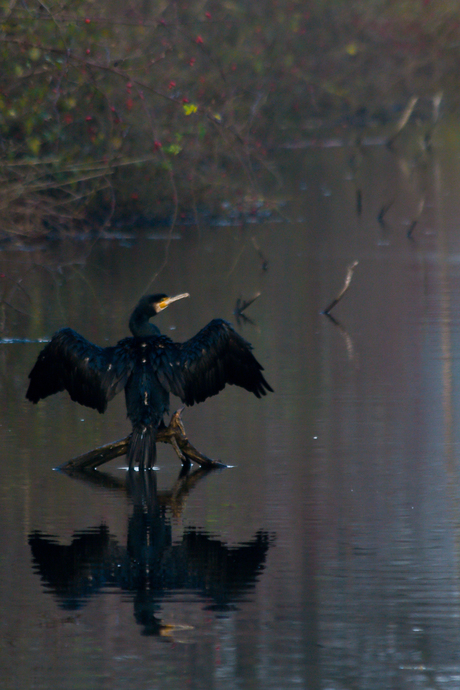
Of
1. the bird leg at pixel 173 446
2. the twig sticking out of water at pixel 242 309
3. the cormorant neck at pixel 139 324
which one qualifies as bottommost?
the bird leg at pixel 173 446

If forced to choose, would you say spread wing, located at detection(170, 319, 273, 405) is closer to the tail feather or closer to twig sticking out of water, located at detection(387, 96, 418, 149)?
the tail feather

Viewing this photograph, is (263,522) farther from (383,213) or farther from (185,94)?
(383,213)

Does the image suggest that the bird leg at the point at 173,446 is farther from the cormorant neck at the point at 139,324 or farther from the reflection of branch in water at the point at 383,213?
the reflection of branch in water at the point at 383,213

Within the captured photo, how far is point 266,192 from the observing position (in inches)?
1147

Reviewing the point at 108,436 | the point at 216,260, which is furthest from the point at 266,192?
the point at 108,436

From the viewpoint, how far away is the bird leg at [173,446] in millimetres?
9047

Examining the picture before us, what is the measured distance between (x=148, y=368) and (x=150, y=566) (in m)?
2.00

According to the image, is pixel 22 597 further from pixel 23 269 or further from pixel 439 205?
pixel 439 205

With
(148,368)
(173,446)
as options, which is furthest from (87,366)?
(173,446)

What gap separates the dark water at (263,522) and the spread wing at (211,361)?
1.69 feet

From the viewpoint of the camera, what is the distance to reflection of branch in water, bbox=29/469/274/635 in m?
6.64

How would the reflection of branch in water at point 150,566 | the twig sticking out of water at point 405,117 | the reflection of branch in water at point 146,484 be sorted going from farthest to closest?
the twig sticking out of water at point 405,117, the reflection of branch in water at point 146,484, the reflection of branch in water at point 150,566

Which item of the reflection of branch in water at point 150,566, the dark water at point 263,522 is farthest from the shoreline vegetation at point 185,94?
the reflection of branch in water at point 150,566

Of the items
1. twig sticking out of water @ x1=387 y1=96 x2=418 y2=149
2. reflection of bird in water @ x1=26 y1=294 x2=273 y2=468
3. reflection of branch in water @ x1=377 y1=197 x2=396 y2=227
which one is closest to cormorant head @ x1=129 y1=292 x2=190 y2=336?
reflection of bird in water @ x1=26 y1=294 x2=273 y2=468
